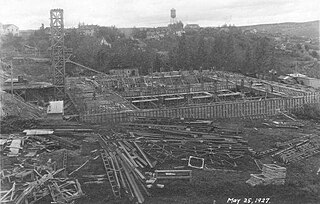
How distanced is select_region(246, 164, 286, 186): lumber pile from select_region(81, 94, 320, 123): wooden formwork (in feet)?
27.0

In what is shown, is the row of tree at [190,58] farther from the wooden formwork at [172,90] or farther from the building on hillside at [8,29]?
the building on hillside at [8,29]

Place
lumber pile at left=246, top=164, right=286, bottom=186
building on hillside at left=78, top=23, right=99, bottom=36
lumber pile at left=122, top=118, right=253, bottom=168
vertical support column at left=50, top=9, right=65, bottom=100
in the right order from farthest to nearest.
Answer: building on hillside at left=78, top=23, right=99, bottom=36, vertical support column at left=50, top=9, right=65, bottom=100, lumber pile at left=122, top=118, right=253, bottom=168, lumber pile at left=246, top=164, right=286, bottom=186

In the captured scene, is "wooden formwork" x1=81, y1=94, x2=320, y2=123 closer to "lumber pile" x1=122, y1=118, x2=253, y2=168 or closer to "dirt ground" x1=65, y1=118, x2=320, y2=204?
"lumber pile" x1=122, y1=118, x2=253, y2=168

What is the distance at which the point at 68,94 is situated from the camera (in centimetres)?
2555

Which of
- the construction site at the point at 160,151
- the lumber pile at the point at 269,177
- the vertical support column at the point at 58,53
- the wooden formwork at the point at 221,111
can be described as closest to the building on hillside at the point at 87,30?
the vertical support column at the point at 58,53

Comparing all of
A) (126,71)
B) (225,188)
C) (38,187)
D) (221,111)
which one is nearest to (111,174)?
(38,187)

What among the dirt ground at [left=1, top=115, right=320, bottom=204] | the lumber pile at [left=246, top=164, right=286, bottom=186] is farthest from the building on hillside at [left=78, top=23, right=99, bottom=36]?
the lumber pile at [left=246, top=164, right=286, bottom=186]

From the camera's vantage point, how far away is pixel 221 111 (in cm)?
2031

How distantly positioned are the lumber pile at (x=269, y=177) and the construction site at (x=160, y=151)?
28 mm

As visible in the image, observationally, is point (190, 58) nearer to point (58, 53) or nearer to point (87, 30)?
point (58, 53)

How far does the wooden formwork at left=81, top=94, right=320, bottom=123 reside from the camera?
60.8 feet

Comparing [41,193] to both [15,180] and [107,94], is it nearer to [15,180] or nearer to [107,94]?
[15,180]

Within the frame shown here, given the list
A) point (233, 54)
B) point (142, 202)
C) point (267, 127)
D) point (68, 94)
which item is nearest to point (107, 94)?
point (68, 94)

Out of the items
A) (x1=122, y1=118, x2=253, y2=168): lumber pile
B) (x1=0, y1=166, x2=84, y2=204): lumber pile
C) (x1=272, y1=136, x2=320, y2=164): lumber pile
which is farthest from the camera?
(x1=272, y1=136, x2=320, y2=164): lumber pile
